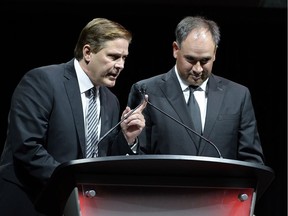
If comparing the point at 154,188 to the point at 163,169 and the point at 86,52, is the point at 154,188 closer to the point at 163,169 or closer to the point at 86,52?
the point at 163,169

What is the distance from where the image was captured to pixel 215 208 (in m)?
1.50

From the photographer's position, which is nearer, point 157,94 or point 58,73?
point 58,73

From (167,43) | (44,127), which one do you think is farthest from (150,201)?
(167,43)

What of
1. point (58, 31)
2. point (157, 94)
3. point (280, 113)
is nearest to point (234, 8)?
point (280, 113)

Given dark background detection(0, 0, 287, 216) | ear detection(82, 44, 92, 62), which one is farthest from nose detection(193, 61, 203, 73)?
dark background detection(0, 0, 287, 216)

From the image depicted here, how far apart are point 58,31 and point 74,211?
198 centimetres

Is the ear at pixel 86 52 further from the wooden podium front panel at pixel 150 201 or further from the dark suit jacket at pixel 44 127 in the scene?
the wooden podium front panel at pixel 150 201

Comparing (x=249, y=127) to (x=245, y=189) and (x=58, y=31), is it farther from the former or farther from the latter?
(x=58, y=31)

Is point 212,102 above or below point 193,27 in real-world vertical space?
below

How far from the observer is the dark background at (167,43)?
10.9 ft

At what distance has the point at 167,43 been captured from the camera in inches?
135

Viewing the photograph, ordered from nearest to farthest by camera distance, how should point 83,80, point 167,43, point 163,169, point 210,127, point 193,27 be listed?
1. point 163,169
2. point 83,80
3. point 210,127
4. point 193,27
5. point 167,43

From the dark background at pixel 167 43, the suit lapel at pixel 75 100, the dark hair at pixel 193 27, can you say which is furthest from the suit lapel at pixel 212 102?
the dark background at pixel 167 43

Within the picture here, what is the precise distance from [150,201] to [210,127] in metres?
0.84
